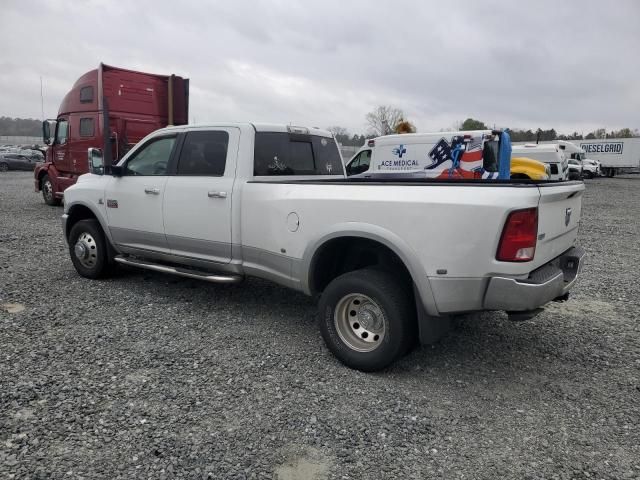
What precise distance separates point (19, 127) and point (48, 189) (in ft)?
242

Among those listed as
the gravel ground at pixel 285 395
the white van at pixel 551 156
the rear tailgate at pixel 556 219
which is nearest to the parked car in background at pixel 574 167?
the white van at pixel 551 156

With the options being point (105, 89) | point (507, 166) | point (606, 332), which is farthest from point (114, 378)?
point (507, 166)

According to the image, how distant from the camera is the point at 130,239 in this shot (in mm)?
5555

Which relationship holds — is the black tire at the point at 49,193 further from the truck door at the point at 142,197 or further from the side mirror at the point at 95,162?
the truck door at the point at 142,197

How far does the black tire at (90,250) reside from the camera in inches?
233

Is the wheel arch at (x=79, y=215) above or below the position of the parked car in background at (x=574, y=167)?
below

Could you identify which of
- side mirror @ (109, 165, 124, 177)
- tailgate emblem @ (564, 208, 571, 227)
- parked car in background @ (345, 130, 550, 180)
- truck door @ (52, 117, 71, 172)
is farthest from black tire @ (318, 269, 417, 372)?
truck door @ (52, 117, 71, 172)

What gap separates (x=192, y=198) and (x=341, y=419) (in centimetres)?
269

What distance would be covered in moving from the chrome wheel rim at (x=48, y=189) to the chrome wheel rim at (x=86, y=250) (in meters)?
8.85

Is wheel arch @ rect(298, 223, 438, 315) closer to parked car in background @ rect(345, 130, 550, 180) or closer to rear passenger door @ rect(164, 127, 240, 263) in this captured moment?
rear passenger door @ rect(164, 127, 240, 263)

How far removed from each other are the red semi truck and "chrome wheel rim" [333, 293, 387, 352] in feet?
28.0

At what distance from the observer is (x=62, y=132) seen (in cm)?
1249

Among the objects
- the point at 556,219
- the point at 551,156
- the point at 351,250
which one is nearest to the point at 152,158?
the point at 351,250

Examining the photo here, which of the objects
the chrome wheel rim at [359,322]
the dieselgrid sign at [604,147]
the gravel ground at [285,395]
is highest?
the dieselgrid sign at [604,147]
